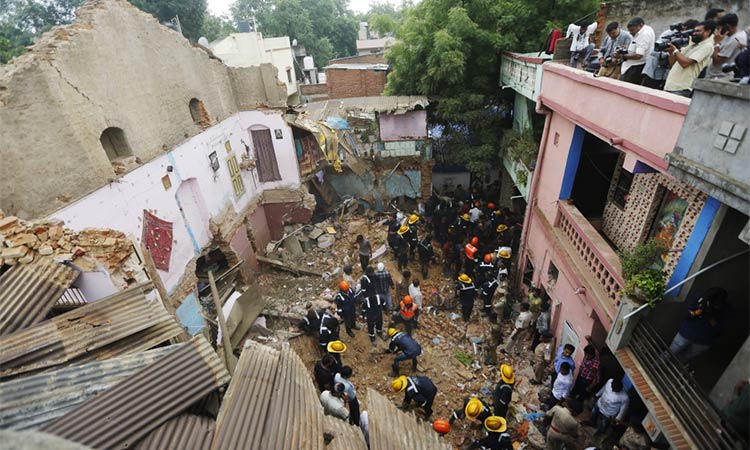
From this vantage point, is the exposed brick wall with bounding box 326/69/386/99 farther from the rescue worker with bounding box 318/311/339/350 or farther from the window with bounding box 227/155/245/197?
the rescue worker with bounding box 318/311/339/350

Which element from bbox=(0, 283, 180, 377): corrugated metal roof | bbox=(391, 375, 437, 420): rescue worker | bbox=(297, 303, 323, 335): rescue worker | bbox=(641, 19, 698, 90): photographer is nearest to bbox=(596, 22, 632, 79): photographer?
bbox=(641, 19, 698, 90): photographer

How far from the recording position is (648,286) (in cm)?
459

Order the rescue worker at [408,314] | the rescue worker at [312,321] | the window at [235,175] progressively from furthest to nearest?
the window at [235,175] → the rescue worker at [408,314] → the rescue worker at [312,321]

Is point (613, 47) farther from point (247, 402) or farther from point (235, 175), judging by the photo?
point (235, 175)

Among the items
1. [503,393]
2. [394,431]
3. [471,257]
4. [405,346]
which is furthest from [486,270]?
[394,431]

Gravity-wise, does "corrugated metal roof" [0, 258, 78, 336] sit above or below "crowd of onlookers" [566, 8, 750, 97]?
below

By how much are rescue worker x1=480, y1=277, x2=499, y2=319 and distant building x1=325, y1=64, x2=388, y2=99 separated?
1597 centimetres

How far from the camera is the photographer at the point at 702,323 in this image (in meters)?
4.57

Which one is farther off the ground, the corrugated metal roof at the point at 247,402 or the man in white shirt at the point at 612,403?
the corrugated metal roof at the point at 247,402

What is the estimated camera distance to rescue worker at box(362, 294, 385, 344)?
8.63 m

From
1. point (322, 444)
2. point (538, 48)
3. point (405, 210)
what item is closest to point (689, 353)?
point (322, 444)

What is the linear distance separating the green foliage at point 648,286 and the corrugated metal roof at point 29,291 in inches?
279

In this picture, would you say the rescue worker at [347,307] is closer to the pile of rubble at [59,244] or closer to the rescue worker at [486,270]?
the rescue worker at [486,270]

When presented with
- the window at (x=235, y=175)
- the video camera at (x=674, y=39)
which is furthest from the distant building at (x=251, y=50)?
the video camera at (x=674, y=39)
